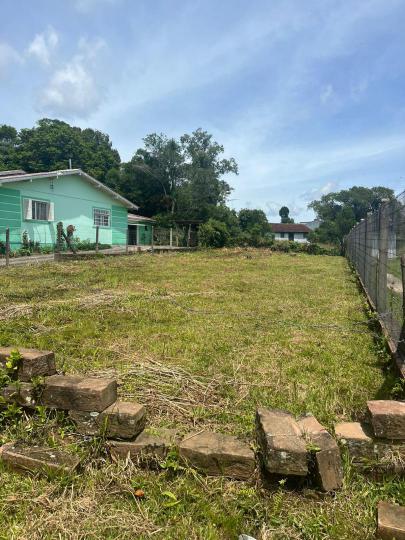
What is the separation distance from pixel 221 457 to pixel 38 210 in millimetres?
16682

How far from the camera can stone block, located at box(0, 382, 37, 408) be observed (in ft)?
7.13

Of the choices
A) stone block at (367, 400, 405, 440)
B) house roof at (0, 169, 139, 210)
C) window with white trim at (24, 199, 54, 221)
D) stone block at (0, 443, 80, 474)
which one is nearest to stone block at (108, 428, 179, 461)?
stone block at (0, 443, 80, 474)

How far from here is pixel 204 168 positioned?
32.9 meters

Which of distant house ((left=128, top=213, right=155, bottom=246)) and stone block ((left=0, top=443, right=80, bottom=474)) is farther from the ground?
distant house ((left=128, top=213, right=155, bottom=246))

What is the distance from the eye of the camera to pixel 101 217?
67.1 feet

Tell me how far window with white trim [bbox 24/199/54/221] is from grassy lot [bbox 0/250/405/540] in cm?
986

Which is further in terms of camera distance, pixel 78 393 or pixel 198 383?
pixel 198 383

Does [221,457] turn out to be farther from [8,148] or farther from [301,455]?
[8,148]

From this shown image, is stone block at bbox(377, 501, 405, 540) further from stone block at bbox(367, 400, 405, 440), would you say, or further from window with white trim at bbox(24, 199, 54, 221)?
window with white trim at bbox(24, 199, 54, 221)

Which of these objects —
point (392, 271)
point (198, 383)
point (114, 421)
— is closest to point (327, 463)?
point (114, 421)

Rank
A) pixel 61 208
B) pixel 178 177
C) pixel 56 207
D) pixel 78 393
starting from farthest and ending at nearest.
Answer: pixel 178 177 < pixel 61 208 < pixel 56 207 < pixel 78 393

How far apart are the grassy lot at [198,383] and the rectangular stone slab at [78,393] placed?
7.0 inches

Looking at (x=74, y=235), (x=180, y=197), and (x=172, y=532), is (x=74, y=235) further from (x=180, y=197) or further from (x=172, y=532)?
(x=172, y=532)

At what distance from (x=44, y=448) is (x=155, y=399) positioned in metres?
0.80
